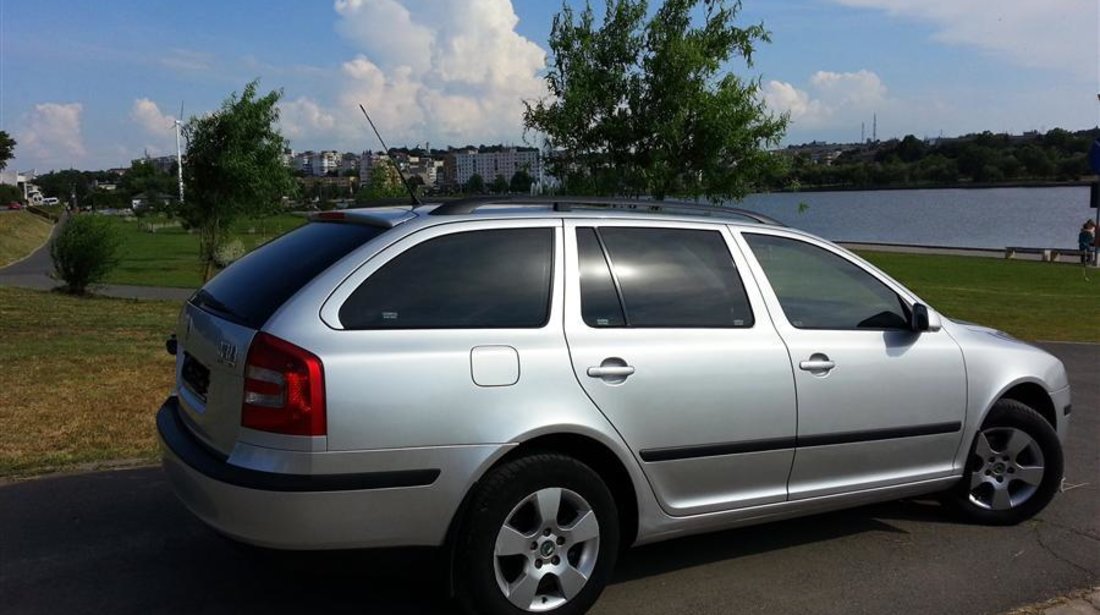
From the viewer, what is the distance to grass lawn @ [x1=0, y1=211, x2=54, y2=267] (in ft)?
145

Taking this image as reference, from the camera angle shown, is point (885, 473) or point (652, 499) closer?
point (652, 499)

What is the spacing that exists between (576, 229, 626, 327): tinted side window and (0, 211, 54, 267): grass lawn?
139 ft

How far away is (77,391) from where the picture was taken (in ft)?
25.3

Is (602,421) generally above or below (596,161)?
below

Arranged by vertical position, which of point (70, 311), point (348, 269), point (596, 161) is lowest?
point (70, 311)

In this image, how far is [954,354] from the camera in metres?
4.80

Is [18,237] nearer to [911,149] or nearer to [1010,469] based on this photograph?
[1010,469]

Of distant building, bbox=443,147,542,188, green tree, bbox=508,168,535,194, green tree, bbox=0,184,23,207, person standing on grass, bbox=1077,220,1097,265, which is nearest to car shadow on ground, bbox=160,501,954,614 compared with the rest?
distant building, bbox=443,147,542,188

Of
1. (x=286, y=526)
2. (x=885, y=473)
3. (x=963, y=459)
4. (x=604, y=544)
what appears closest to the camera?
(x=286, y=526)

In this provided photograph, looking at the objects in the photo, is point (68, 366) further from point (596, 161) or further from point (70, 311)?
point (70, 311)

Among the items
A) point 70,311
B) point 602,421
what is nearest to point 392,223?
point 602,421

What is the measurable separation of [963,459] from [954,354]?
59cm

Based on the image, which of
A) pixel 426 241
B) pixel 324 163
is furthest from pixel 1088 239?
pixel 324 163

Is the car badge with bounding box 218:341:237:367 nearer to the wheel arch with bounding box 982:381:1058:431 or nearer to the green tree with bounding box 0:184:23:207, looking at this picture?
the wheel arch with bounding box 982:381:1058:431
